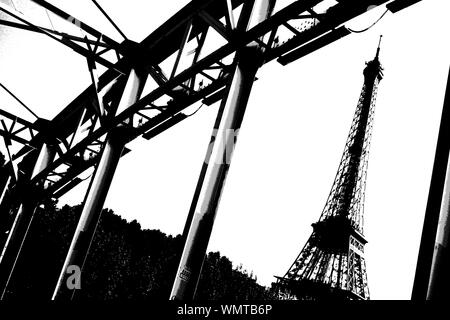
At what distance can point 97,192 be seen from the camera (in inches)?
286

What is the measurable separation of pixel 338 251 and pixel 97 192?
3587cm

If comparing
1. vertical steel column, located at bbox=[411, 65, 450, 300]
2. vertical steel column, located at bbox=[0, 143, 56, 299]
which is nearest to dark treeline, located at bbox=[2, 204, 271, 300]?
vertical steel column, located at bbox=[0, 143, 56, 299]

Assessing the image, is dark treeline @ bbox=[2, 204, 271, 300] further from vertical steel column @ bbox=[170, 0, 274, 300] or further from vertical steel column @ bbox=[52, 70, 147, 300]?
vertical steel column @ bbox=[170, 0, 274, 300]

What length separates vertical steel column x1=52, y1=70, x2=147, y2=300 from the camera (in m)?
6.79

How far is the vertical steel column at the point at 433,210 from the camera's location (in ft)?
7.70

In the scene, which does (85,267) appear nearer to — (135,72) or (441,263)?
(135,72)

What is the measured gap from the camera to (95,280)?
3303 centimetres

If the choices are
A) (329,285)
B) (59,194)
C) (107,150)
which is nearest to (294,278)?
(329,285)


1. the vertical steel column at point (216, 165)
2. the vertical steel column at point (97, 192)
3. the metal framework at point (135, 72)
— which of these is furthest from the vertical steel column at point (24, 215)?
the vertical steel column at point (216, 165)

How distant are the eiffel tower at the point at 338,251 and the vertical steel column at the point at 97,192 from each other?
34593 millimetres

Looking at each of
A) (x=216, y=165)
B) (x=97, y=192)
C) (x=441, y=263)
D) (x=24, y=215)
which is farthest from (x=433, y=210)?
(x=24, y=215)

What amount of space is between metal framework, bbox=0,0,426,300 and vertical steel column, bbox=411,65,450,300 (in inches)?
82.6

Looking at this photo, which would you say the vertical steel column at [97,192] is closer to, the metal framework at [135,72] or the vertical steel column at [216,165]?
the metal framework at [135,72]
